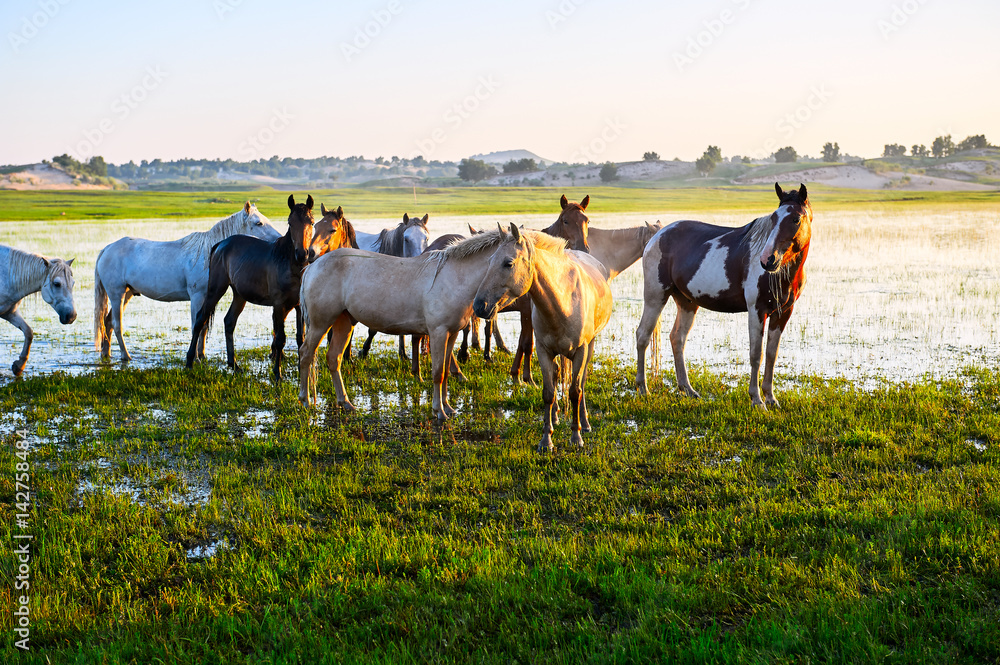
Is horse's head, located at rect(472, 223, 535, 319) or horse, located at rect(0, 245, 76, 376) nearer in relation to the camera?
horse's head, located at rect(472, 223, 535, 319)

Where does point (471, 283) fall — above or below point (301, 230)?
below

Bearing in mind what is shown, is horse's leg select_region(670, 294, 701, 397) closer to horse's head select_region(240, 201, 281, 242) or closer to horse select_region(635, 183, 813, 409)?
horse select_region(635, 183, 813, 409)

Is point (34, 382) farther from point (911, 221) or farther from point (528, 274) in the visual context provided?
point (911, 221)

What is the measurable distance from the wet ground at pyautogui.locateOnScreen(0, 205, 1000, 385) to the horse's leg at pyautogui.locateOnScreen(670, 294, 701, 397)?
3.13ft

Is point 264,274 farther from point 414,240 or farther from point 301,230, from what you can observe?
point 414,240

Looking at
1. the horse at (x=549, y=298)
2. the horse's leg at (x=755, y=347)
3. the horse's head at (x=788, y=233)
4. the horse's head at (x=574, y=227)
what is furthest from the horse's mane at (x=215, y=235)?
the horse's head at (x=788, y=233)

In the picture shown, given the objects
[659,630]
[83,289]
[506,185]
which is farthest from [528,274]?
[506,185]

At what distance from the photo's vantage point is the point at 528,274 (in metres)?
6.13

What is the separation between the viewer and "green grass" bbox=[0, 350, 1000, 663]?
3533mm

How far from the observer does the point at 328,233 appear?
32.2ft

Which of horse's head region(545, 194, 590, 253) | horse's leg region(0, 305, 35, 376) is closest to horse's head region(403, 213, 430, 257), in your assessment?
horse's head region(545, 194, 590, 253)

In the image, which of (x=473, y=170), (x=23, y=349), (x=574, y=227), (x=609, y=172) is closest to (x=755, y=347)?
(x=574, y=227)

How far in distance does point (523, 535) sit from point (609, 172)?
111875mm

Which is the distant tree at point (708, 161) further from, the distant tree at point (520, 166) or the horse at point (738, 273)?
the horse at point (738, 273)
